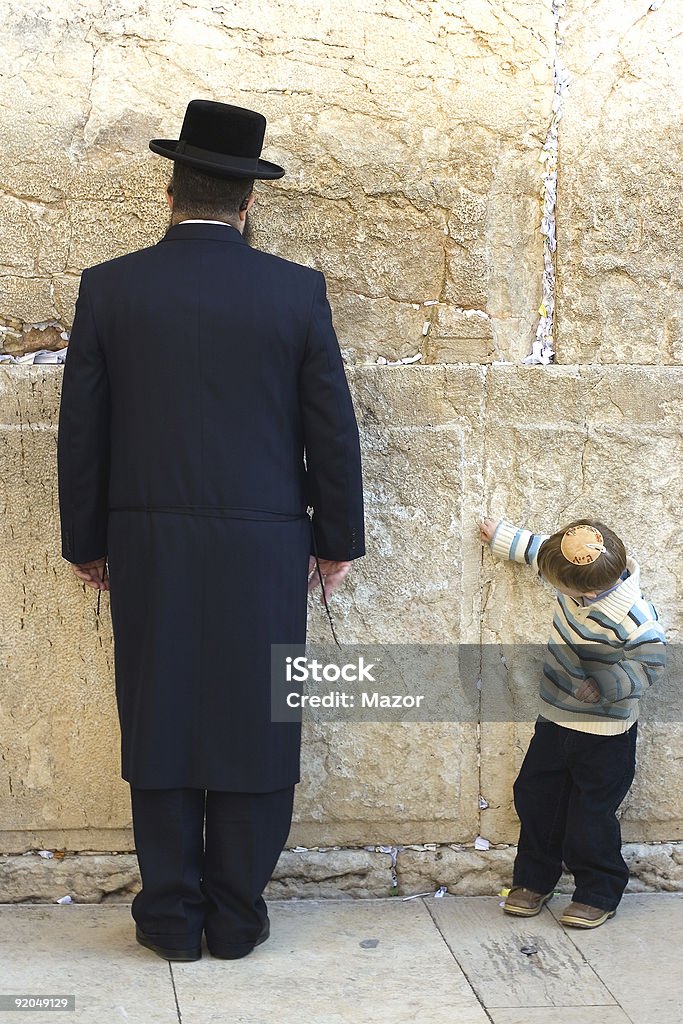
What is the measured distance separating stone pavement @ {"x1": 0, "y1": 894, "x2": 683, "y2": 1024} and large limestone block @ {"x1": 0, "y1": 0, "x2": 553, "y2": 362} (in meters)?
1.38

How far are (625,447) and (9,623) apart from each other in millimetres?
1573

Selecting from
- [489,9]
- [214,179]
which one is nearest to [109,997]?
[214,179]

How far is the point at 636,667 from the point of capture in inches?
109

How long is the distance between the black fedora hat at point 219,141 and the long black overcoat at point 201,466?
0.13 meters

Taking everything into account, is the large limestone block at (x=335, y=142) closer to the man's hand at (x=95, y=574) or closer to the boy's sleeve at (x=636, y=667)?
the man's hand at (x=95, y=574)

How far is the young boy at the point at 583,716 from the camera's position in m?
2.70

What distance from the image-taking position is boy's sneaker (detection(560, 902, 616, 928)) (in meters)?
2.79

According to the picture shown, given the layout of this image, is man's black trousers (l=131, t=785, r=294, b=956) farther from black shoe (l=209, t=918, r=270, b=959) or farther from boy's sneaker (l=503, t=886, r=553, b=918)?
boy's sneaker (l=503, t=886, r=553, b=918)

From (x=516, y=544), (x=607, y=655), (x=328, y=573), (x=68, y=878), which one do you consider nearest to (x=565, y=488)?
(x=516, y=544)

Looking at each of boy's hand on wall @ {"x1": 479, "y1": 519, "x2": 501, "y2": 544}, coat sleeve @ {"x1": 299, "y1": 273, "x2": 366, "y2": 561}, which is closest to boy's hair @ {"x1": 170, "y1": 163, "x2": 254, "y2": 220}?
coat sleeve @ {"x1": 299, "y1": 273, "x2": 366, "y2": 561}

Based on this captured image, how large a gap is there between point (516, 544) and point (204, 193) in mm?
1112

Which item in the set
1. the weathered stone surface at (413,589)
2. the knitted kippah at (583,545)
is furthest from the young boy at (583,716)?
the weathered stone surface at (413,589)

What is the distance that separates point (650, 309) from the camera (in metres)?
2.92

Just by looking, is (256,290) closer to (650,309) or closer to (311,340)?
(311,340)
